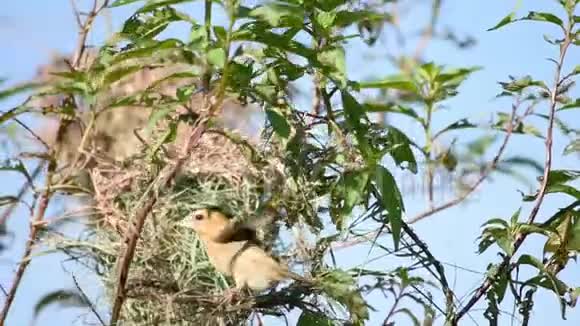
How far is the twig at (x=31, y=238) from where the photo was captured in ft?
3.37

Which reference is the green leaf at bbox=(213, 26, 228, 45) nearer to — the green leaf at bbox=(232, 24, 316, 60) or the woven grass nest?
the green leaf at bbox=(232, 24, 316, 60)

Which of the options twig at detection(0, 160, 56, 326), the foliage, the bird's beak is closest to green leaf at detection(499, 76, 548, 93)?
the foliage

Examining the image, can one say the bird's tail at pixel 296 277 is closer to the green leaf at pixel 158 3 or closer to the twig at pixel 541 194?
the twig at pixel 541 194

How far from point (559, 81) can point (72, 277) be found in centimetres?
60

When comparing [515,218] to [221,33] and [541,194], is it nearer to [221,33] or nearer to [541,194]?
[541,194]

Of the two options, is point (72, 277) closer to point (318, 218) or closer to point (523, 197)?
point (318, 218)

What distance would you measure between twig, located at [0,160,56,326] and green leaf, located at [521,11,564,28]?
1.89ft

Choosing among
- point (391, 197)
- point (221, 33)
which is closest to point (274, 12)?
point (221, 33)

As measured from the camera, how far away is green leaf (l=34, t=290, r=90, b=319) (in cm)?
110

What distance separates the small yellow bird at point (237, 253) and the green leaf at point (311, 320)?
0.04 m

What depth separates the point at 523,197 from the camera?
4.39 ft

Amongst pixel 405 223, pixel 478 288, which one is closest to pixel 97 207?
pixel 405 223

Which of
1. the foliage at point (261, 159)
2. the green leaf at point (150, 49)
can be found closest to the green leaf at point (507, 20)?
the foliage at point (261, 159)

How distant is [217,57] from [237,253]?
29cm
